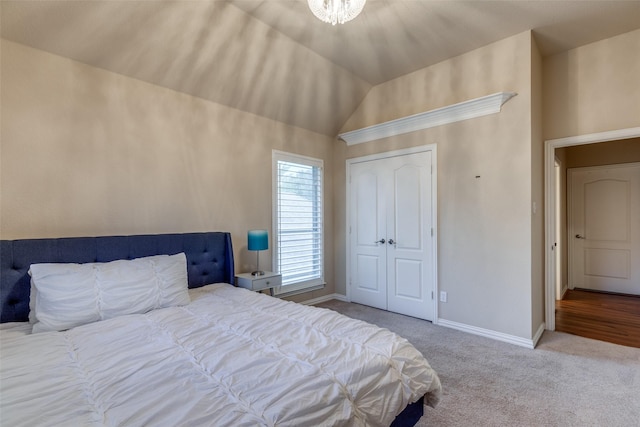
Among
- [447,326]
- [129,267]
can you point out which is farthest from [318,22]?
[447,326]

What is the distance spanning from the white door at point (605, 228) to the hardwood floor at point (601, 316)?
292 mm

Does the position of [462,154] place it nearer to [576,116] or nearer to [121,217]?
[576,116]

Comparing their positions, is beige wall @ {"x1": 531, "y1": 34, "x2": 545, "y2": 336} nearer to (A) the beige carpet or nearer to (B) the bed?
(A) the beige carpet

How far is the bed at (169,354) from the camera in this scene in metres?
1.02

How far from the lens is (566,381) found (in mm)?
2289

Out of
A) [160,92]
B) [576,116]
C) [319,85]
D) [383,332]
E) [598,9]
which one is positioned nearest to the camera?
[383,332]

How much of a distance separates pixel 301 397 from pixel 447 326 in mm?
2899

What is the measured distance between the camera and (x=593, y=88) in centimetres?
312

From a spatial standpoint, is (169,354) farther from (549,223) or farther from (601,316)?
(601,316)

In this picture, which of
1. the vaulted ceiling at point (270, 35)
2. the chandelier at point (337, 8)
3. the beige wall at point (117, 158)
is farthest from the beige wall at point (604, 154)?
the beige wall at point (117, 158)

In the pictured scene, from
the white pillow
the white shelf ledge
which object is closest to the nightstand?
the white pillow

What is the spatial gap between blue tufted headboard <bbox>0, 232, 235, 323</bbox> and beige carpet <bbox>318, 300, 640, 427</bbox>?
220 centimetres

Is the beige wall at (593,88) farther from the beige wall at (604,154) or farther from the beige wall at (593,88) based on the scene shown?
the beige wall at (604,154)

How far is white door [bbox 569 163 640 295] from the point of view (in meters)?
4.69
